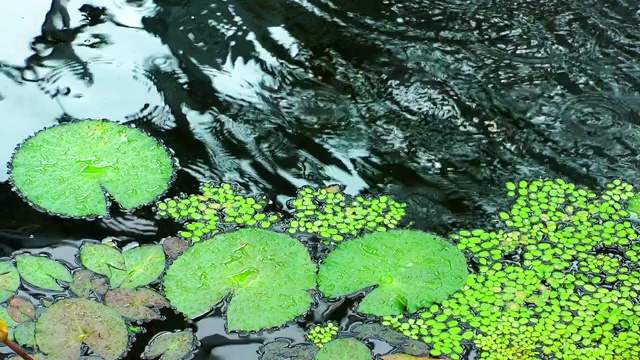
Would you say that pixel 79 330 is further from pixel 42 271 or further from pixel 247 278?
pixel 247 278

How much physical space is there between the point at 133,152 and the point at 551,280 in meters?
1.54

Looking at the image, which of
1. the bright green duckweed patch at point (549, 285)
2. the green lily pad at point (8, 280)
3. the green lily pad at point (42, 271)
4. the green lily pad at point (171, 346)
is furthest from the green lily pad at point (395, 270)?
the green lily pad at point (8, 280)

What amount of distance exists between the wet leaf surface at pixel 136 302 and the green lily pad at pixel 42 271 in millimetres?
177

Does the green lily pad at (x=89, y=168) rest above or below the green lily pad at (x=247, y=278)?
above

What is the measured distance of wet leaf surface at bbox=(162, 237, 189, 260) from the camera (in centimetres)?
273

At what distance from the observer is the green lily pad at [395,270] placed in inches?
102

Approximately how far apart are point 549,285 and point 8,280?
171 cm

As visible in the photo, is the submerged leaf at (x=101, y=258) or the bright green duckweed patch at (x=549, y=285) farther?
the submerged leaf at (x=101, y=258)

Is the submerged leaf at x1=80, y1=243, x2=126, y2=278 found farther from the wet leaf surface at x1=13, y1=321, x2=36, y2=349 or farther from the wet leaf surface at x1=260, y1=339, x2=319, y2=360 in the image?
the wet leaf surface at x1=260, y1=339, x2=319, y2=360

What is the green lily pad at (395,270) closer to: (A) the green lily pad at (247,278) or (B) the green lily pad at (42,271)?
(A) the green lily pad at (247,278)

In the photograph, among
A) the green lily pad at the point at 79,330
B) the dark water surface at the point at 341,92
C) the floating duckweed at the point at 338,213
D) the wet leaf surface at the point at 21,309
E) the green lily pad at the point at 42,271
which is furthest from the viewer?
the dark water surface at the point at 341,92

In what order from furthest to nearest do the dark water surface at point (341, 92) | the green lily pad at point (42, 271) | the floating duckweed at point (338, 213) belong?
the dark water surface at point (341, 92)
the floating duckweed at point (338, 213)
the green lily pad at point (42, 271)

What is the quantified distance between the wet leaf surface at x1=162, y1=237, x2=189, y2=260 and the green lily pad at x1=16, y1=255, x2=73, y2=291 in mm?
314

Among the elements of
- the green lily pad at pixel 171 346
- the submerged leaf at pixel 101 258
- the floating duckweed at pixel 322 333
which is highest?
the submerged leaf at pixel 101 258
